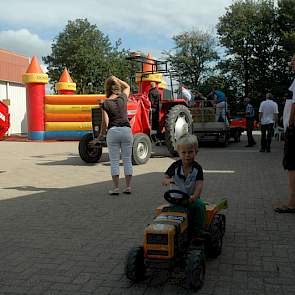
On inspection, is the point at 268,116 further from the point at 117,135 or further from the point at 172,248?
the point at 172,248

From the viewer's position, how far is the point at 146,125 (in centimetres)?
1170

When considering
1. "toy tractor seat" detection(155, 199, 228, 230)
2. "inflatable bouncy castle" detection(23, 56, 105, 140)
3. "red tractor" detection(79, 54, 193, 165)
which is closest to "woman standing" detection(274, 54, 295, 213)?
"toy tractor seat" detection(155, 199, 228, 230)

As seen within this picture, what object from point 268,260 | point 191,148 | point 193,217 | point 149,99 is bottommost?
point 268,260

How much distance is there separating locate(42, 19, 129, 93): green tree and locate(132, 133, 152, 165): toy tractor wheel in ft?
88.3

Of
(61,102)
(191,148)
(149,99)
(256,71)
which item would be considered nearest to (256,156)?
(149,99)

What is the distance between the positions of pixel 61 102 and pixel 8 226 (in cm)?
1525

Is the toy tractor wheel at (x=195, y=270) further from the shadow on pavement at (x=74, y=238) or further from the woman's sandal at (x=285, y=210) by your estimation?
the woman's sandal at (x=285, y=210)

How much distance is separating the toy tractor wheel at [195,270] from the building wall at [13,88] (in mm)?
28592

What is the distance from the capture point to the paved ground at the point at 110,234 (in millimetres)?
3584

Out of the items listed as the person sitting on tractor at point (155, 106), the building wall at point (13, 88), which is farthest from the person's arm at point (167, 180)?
the building wall at point (13, 88)

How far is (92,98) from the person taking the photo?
2020 cm

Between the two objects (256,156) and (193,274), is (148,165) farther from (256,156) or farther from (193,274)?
(193,274)

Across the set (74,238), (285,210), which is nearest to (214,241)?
(74,238)

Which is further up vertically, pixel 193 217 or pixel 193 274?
pixel 193 217
